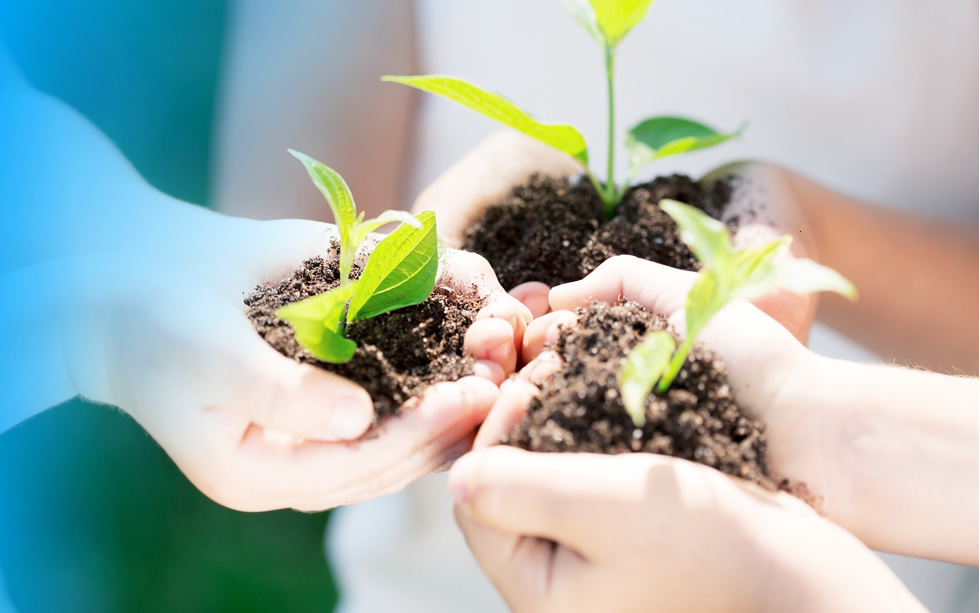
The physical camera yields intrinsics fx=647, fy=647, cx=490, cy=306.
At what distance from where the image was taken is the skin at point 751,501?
1.56 feet

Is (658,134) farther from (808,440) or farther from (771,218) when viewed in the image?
(808,440)

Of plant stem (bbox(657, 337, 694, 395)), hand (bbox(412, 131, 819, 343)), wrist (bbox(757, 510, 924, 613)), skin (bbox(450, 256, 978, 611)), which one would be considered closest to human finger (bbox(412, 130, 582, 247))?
hand (bbox(412, 131, 819, 343))

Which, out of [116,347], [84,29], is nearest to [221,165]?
[84,29]

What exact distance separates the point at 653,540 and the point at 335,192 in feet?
1.29

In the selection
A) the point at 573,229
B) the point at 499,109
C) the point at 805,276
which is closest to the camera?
the point at 805,276

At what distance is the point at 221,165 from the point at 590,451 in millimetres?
1141

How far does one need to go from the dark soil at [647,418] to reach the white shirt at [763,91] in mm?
810

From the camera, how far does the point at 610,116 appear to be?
0.86 meters

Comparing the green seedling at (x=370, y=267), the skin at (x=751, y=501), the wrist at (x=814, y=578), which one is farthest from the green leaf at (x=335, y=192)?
the wrist at (x=814, y=578)

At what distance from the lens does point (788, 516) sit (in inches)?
19.9

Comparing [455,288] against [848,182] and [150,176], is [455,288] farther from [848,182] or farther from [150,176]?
[848,182]

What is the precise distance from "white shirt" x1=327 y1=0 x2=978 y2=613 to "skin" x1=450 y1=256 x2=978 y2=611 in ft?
2.33

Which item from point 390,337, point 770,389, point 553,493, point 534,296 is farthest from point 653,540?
point 534,296

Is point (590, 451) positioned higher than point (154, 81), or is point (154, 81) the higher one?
point (154, 81)
